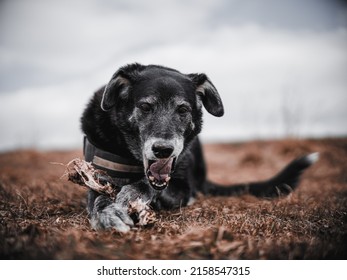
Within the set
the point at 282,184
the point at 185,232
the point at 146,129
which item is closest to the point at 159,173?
the point at 146,129

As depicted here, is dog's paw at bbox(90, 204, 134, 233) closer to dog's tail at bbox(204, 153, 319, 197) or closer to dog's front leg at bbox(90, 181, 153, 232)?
dog's front leg at bbox(90, 181, 153, 232)

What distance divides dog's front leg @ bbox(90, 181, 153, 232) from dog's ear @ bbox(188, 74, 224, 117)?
1184mm

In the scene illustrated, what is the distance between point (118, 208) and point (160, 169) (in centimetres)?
52

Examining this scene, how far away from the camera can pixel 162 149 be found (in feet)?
8.93

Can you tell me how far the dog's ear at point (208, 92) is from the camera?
3697 mm


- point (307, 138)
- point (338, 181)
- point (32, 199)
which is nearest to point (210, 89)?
point (32, 199)

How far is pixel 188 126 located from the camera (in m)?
3.40

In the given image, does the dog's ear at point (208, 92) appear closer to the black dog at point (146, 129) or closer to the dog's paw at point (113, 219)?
the black dog at point (146, 129)

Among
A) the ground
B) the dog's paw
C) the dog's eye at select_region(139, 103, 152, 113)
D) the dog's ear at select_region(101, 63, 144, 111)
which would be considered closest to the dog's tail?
the ground

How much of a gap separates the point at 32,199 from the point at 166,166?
6.19ft

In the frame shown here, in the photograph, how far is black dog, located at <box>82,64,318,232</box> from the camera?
290 centimetres

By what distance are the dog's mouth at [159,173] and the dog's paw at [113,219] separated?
1.25ft

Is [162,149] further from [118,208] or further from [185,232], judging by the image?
[185,232]

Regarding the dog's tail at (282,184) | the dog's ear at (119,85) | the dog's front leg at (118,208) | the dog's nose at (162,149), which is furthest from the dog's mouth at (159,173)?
the dog's tail at (282,184)
